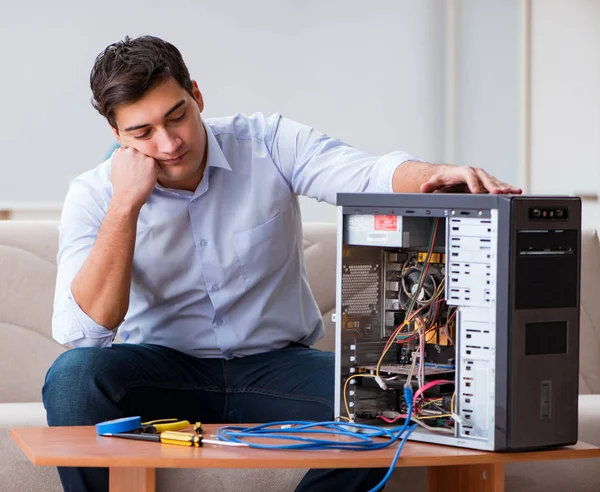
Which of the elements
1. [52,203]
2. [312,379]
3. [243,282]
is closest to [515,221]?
[312,379]

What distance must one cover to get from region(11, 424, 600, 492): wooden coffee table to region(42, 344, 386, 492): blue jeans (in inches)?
5.0

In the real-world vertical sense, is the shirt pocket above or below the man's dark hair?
below

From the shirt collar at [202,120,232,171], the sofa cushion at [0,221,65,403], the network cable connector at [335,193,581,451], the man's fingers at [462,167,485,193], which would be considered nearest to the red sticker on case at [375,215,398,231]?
the network cable connector at [335,193,581,451]

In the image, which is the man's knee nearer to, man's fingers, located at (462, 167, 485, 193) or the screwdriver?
the screwdriver

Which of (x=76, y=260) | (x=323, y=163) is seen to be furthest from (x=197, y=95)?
(x=76, y=260)

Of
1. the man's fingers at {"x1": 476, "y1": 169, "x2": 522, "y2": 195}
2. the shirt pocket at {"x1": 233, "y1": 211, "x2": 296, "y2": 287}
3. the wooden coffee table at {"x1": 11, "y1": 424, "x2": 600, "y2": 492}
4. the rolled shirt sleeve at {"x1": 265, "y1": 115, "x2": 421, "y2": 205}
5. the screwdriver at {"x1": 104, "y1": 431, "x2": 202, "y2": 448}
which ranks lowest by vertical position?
the wooden coffee table at {"x1": 11, "y1": 424, "x2": 600, "y2": 492}

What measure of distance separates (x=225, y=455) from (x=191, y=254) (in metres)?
0.67

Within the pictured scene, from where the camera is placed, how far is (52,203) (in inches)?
153

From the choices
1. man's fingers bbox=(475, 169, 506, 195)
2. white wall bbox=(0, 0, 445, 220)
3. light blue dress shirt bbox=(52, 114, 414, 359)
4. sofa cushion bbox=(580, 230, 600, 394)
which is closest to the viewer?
man's fingers bbox=(475, 169, 506, 195)

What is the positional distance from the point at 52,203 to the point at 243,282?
2309mm

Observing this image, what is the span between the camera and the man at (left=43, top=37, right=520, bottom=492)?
64.1 inches

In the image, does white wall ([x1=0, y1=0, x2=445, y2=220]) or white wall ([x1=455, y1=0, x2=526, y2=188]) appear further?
white wall ([x1=455, y1=0, x2=526, y2=188])

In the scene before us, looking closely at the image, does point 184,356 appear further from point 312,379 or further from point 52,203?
point 52,203

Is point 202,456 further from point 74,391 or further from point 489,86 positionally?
point 489,86
